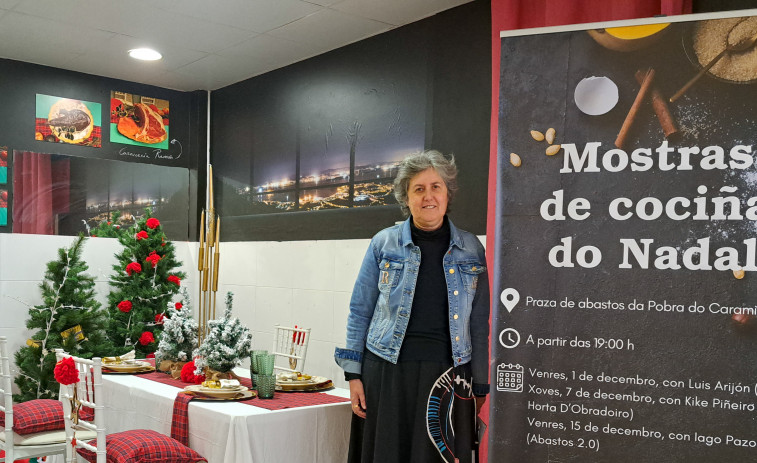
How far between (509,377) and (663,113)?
804 millimetres

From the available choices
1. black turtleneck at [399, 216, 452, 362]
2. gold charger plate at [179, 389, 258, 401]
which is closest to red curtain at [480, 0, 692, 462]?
black turtleneck at [399, 216, 452, 362]

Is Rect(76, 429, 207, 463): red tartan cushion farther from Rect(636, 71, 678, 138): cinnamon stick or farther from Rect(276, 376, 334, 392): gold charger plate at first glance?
Rect(636, 71, 678, 138): cinnamon stick

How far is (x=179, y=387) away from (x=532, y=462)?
1.82m

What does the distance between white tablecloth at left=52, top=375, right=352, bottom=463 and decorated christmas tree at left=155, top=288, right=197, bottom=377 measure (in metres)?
0.33

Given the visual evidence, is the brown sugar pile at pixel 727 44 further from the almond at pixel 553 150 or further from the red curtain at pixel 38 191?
the red curtain at pixel 38 191

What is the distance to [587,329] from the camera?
6.49 feet

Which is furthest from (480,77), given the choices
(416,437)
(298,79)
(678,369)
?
(678,369)

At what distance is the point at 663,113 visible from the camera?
6.31 ft

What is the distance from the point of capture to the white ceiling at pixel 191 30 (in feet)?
13.7

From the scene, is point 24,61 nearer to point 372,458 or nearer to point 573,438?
point 372,458

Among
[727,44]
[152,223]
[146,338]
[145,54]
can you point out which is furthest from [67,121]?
[727,44]

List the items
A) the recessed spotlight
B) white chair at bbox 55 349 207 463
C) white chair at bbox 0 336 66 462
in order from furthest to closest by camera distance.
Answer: the recessed spotlight < white chair at bbox 0 336 66 462 < white chair at bbox 55 349 207 463

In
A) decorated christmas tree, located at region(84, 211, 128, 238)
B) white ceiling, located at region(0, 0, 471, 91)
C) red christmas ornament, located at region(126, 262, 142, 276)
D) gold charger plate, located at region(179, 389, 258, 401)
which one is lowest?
gold charger plate, located at region(179, 389, 258, 401)

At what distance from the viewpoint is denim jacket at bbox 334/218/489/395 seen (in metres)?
2.69
